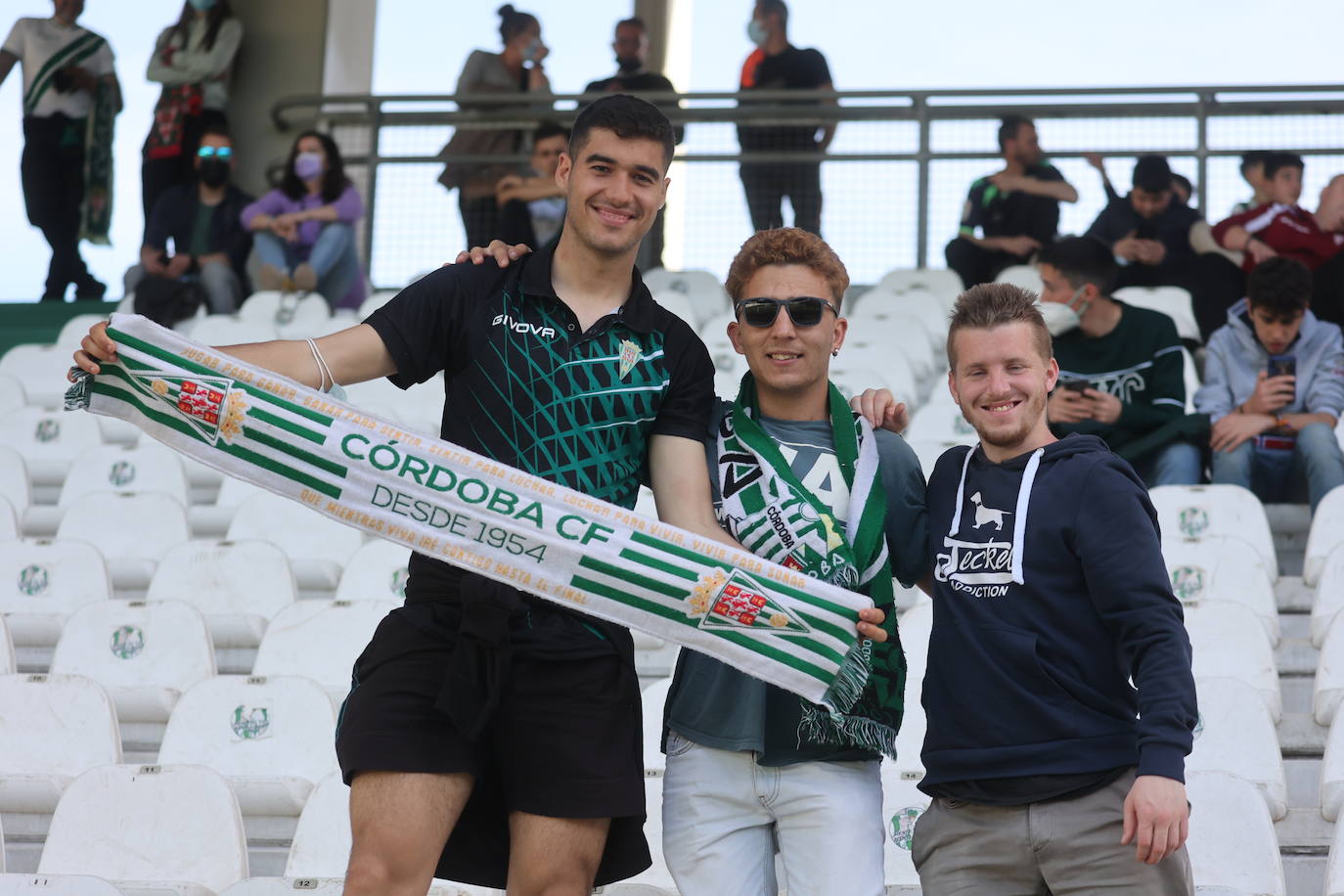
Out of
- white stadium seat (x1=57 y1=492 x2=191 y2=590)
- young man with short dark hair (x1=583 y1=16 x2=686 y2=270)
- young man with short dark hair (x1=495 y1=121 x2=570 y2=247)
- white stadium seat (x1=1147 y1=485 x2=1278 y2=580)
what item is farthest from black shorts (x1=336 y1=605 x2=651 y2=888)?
young man with short dark hair (x1=583 y1=16 x2=686 y2=270)

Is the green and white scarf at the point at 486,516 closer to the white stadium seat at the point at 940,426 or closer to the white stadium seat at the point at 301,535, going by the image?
the white stadium seat at the point at 301,535

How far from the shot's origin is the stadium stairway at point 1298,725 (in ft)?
12.1

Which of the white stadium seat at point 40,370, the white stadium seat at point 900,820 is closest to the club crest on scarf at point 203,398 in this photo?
the white stadium seat at point 900,820

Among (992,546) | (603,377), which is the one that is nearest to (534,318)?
(603,377)

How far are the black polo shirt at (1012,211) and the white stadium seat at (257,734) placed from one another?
488 cm

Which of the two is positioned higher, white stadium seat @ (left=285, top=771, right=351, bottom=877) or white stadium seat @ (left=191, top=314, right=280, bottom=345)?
white stadium seat @ (left=191, top=314, right=280, bottom=345)

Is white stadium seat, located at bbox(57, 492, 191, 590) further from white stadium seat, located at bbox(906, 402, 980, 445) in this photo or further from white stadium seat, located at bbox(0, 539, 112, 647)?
white stadium seat, located at bbox(906, 402, 980, 445)

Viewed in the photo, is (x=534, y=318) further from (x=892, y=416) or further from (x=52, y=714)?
(x=52, y=714)

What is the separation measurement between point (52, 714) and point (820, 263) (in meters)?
2.50

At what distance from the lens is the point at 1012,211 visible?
26.8ft

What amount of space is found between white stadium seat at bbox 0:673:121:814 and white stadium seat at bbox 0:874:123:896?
91 cm

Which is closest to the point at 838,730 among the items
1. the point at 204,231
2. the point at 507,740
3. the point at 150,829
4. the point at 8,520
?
the point at 507,740

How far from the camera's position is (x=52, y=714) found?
427 centimetres

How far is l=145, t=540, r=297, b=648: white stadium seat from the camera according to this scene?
516 cm
